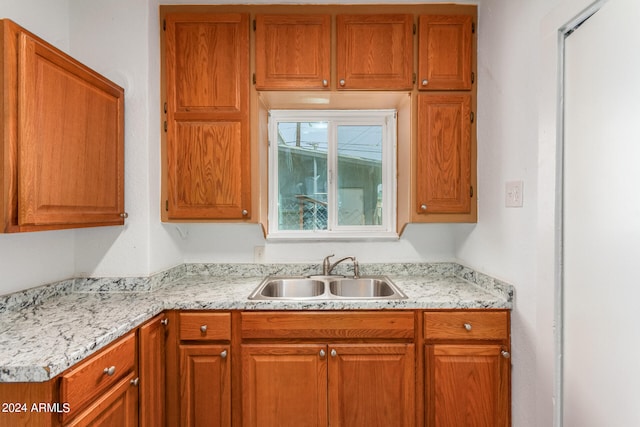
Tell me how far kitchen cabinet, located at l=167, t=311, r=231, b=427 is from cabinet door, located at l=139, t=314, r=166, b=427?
76 mm

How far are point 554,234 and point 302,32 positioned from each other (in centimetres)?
156

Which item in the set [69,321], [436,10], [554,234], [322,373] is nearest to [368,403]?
[322,373]

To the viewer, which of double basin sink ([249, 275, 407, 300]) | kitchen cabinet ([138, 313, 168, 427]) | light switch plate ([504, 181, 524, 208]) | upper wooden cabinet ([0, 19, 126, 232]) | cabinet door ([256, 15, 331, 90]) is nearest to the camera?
upper wooden cabinet ([0, 19, 126, 232])

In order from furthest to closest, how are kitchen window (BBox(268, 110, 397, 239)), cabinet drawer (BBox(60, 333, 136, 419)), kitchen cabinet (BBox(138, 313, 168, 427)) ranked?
kitchen window (BBox(268, 110, 397, 239)), kitchen cabinet (BBox(138, 313, 168, 427)), cabinet drawer (BBox(60, 333, 136, 419))

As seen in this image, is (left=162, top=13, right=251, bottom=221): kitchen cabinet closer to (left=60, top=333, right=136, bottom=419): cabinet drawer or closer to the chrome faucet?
the chrome faucet

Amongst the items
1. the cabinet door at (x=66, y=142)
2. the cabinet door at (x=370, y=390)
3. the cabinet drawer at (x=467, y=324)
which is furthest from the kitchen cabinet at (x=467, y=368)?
the cabinet door at (x=66, y=142)

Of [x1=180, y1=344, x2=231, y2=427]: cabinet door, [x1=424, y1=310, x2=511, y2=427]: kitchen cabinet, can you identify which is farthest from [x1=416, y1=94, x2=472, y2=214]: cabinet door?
[x1=180, y1=344, x2=231, y2=427]: cabinet door

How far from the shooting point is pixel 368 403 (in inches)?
58.9

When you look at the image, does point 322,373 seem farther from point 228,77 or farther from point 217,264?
point 228,77

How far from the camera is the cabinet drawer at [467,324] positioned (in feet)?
4.91

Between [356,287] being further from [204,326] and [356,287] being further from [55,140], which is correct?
[55,140]

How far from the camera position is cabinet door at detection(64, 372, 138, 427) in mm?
1021

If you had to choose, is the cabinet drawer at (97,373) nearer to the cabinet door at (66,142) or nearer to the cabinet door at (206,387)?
the cabinet door at (206,387)

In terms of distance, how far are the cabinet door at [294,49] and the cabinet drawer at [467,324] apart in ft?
4.41
